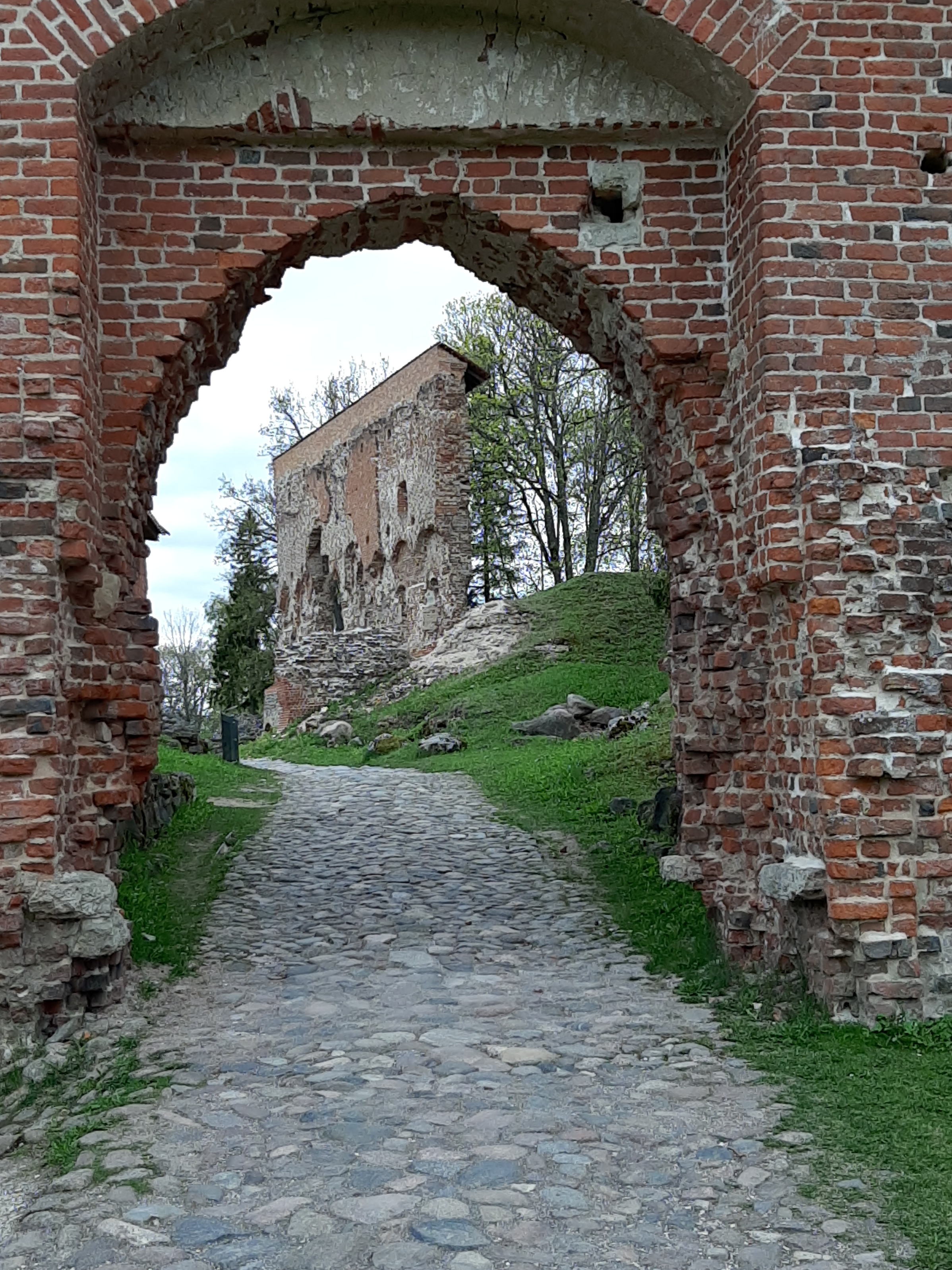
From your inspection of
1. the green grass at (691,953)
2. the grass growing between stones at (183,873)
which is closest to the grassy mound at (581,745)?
the green grass at (691,953)

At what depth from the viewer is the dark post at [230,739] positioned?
16.8 m

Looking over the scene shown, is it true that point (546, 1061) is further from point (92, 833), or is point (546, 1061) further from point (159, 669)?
point (159, 669)

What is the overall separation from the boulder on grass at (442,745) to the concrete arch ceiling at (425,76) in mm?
11252

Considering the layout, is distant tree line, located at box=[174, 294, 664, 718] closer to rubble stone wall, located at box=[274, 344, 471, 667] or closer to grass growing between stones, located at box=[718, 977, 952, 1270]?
rubble stone wall, located at box=[274, 344, 471, 667]

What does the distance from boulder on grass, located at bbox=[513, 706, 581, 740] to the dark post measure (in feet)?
13.3

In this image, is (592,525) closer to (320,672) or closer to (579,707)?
(320,672)

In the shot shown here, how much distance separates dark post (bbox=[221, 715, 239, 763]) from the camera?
661 inches

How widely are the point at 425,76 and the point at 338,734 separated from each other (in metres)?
15.2

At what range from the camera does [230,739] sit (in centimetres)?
1694

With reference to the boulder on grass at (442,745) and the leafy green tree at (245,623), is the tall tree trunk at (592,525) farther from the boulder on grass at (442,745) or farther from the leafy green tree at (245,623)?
the boulder on grass at (442,745)

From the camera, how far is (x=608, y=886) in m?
8.43

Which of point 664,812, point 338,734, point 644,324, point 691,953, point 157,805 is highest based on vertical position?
point 644,324

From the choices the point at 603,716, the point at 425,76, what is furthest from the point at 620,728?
the point at 425,76

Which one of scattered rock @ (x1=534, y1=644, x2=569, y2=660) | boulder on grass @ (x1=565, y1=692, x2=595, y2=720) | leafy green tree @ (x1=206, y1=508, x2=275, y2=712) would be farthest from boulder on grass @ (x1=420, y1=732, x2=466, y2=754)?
leafy green tree @ (x1=206, y1=508, x2=275, y2=712)
